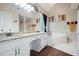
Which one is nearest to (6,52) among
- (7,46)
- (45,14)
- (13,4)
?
(7,46)

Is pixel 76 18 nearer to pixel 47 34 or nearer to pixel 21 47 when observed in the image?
pixel 47 34

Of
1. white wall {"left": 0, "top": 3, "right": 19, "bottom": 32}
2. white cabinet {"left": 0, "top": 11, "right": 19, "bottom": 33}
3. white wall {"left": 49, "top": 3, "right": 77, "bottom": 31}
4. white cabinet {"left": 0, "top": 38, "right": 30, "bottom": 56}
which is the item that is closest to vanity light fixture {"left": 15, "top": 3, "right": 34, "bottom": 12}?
white wall {"left": 0, "top": 3, "right": 19, "bottom": 32}

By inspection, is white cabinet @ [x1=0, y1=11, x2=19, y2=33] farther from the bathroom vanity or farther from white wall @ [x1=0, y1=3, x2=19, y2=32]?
the bathroom vanity

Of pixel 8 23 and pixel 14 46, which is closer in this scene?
pixel 14 46

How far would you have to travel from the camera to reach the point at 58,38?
1.85 metres

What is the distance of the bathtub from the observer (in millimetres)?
1821

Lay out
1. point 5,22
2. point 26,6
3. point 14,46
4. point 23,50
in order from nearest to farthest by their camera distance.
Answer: point 14,46, point 5,22, point 23,50, point 26,6

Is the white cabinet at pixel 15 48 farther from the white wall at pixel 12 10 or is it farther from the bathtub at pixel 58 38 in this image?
the bathtub at pixel 58 38

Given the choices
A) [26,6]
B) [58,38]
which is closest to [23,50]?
[58,38]

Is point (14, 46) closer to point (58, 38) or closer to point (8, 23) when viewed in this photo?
point (8, 23)

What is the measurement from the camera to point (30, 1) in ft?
5.77

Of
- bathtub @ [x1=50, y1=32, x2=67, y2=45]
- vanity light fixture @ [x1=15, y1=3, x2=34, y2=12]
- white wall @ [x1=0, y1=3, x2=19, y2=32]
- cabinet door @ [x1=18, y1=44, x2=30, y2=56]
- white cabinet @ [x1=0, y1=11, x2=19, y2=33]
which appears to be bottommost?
cabinet door @ [x1=18, y1=44, x2=30, y2=56]

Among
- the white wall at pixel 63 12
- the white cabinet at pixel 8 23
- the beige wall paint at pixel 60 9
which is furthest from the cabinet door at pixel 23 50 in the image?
Answer: the beige wall paint at pixel 60 9

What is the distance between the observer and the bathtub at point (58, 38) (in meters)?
1.82
